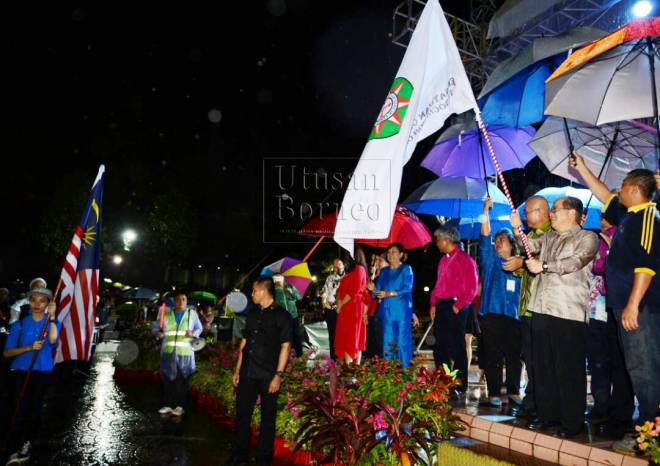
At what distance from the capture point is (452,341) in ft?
21.7

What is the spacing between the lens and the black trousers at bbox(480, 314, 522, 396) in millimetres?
6148

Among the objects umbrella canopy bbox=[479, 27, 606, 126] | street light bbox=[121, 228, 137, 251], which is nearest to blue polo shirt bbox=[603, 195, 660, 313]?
umbrella canopy bbox=[479, 27, 606, 126]

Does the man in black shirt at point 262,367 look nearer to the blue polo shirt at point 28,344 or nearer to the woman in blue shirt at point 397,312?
the woman in blue shirt at point 397,312

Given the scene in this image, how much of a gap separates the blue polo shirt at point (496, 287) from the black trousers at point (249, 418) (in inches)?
100

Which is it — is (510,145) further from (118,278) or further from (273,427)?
(118,278)

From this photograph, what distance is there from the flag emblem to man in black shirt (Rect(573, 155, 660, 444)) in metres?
1.97

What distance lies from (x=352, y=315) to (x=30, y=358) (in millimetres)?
3984

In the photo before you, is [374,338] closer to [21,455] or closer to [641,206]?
[21,455]

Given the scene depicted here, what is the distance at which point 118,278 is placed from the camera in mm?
49312

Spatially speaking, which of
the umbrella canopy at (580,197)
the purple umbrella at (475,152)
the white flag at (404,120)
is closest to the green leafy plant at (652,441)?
the white flag at (404,120)

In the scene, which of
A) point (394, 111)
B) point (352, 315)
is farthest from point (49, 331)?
point (394, 111)

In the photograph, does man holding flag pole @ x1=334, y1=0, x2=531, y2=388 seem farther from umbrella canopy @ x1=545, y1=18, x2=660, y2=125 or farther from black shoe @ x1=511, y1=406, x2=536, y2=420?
black shoe @ x1=511, y1=406, x2=536, y2=420

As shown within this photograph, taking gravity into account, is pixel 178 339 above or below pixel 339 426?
above

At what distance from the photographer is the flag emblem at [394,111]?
5129 mm
